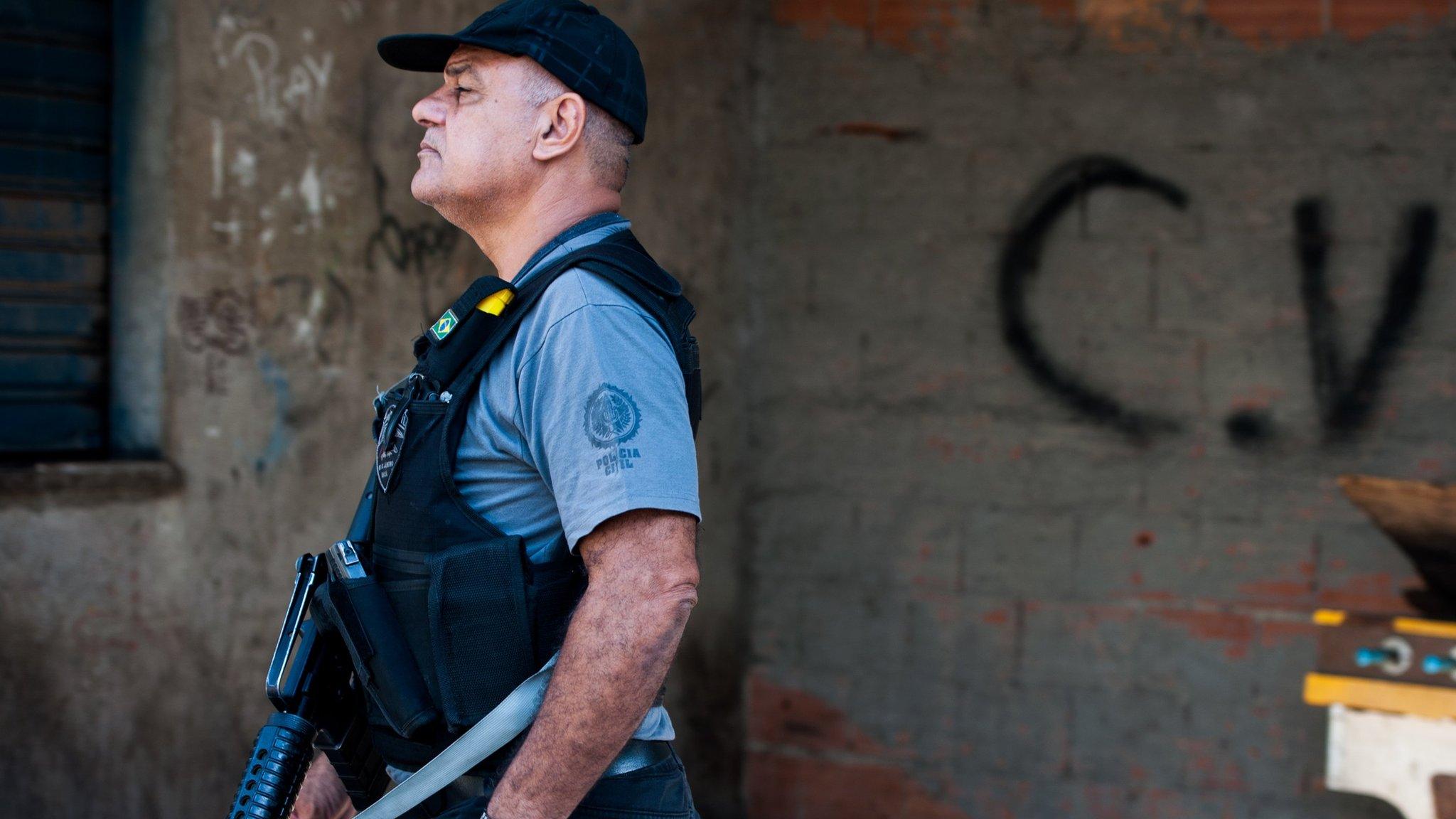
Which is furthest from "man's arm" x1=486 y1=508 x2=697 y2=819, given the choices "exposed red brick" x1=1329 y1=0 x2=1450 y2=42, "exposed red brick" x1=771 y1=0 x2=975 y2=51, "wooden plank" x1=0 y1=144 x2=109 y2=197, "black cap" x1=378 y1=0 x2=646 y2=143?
"exposed red brick" x1=1329 y1=0 x2=1450 y2=42

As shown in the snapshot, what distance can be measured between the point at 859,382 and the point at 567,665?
97.7 inches

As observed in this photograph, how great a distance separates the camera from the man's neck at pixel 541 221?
156cm

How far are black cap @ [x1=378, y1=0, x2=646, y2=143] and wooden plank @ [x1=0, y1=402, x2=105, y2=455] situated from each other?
174 cm

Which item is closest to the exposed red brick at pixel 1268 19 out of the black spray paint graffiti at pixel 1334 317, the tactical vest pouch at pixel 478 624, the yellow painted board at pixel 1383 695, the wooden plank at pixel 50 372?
the black spray paint graffiti at pixel 1334 317

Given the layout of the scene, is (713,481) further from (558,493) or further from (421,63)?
(558,493)

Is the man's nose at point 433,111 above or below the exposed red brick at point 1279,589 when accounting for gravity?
above

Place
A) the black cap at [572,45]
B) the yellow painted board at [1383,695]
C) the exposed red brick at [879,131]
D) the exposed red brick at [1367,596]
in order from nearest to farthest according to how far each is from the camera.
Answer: the black cap at [572,45] → the yellow painted board at [1383,695] → the exposed red brick at [1367,596] → the exposed red brick at [879,131]

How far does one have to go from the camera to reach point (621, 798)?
1.43 m

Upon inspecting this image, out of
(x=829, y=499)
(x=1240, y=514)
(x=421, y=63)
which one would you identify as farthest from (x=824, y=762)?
(x=421, y=63)

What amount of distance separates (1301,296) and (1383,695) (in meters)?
1.21

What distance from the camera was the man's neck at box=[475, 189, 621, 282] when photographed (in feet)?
5.12

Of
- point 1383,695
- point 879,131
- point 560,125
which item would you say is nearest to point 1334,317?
point 1383,695

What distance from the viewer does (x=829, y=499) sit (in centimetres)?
375

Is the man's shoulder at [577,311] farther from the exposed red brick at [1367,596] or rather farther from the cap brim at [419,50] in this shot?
the exposed red brick at [1367,596]
